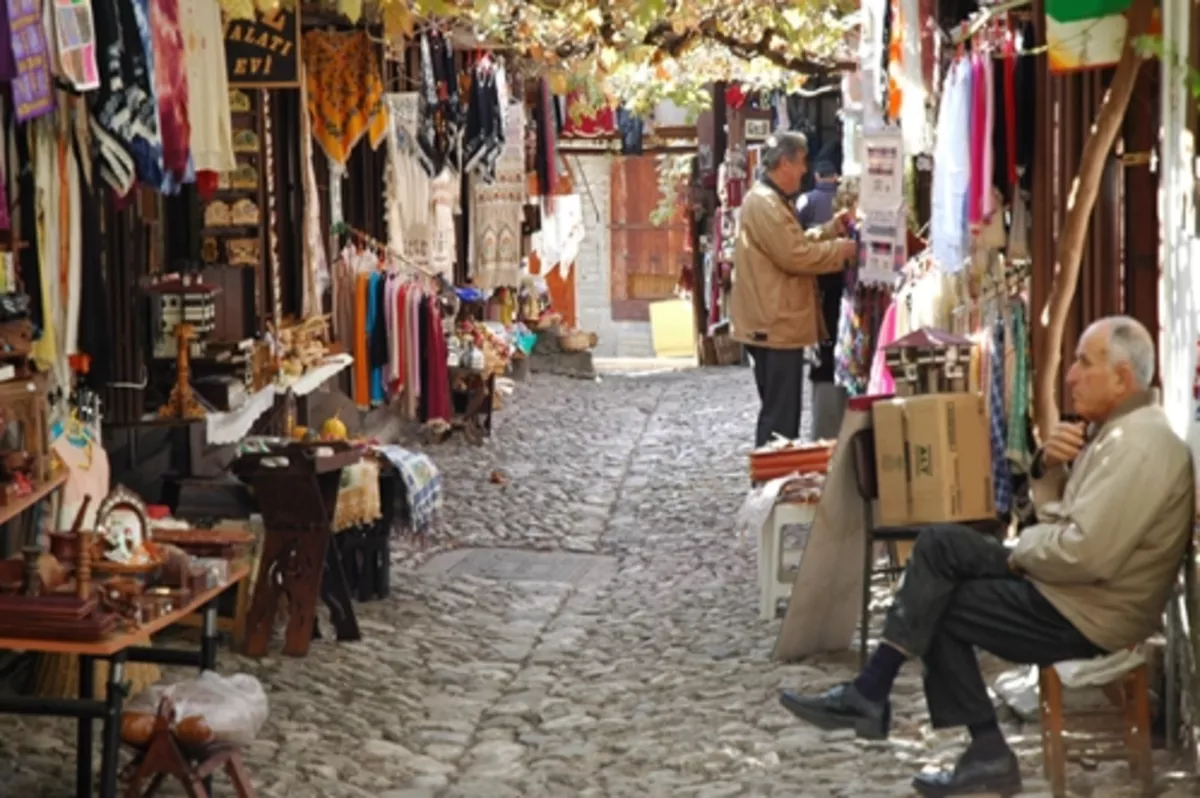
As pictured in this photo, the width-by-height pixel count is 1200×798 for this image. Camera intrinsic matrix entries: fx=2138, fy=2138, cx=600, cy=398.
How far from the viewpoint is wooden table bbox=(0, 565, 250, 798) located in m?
6.73

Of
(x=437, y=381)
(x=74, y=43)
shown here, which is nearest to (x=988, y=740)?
(x=74, y=43)

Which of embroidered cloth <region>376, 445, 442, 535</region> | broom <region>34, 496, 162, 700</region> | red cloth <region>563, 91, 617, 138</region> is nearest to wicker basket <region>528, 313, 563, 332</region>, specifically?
red cloth <region>563, 91, 617, 138</region>

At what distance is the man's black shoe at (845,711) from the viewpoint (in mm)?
7910

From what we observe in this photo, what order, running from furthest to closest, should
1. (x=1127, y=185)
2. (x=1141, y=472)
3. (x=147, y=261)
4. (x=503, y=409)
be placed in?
(x=503, y=409) < (x=147, y=261) < (x=1127, y=185) < (x=1141, y=472)

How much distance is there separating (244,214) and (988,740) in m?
7.36

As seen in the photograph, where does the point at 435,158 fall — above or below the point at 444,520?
above

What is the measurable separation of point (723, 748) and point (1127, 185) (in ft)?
9.28

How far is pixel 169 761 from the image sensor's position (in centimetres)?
692

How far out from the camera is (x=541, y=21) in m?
18.7

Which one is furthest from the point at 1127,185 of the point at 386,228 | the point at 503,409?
the point at 503,409

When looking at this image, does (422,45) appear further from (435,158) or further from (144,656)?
(144,656)

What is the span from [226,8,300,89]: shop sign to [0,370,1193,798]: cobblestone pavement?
2971mm

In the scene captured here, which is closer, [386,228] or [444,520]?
[444,520]

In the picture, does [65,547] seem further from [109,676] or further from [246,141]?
[246,141]
